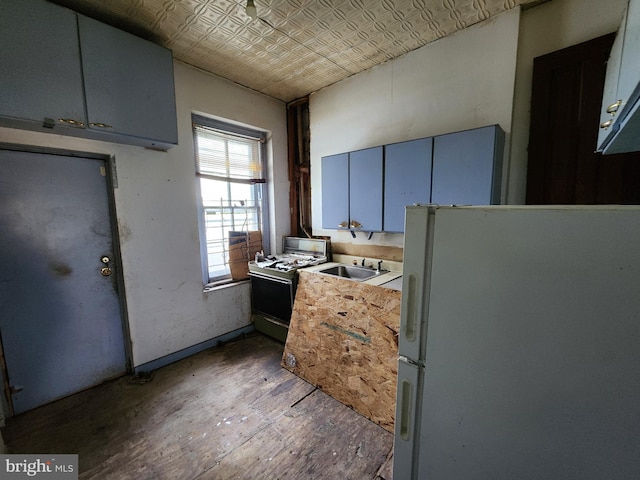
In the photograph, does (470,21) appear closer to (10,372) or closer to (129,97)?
(129,97)

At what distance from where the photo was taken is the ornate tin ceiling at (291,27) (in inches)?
72.0

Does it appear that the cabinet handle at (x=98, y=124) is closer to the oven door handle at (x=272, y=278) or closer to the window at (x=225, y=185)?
the window at (x=225, y=185)

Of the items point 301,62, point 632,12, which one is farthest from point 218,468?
point 301,62

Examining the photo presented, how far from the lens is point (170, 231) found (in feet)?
8.41

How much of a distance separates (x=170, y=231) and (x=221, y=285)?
85 cm

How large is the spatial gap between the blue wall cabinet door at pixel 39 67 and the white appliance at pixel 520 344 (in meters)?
2.30

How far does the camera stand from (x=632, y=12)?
3.01 feet

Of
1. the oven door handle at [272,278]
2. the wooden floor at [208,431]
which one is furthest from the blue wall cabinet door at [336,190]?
the wooden floor at [208,431]

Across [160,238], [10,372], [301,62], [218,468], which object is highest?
[301,62]

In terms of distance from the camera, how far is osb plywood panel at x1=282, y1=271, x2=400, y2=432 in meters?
1.91

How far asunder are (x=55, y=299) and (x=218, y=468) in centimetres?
183

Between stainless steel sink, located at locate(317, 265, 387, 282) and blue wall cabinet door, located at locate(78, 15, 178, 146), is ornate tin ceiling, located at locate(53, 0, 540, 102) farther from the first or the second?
stainless steel sink, located at locate(317, 265, 387, 282)

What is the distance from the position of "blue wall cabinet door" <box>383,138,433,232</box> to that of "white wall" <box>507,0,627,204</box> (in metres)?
0.67

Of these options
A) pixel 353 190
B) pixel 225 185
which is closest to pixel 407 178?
pixel 353 190
